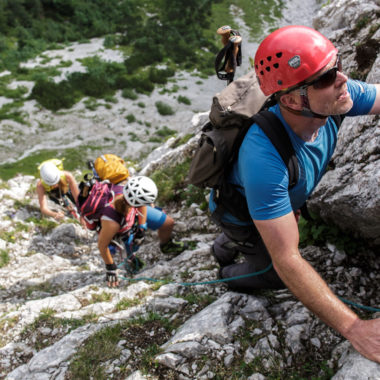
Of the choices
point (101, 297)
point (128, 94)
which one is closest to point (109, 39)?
point (128, 94)

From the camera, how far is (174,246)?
6.47 meters

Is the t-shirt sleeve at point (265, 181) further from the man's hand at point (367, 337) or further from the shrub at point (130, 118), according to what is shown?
the shrub at point (130, 118)

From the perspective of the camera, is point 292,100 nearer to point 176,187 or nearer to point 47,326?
Result: point 47,326

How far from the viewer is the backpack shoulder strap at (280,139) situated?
8.18ft

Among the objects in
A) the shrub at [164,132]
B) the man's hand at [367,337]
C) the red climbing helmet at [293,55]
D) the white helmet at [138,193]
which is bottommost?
the shrub at [164,132]

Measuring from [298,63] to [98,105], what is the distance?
18742 mm

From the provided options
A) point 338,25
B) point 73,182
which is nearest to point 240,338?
point 73,182

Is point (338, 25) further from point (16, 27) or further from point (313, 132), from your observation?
point (16, 27)

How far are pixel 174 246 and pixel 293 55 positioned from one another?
4.64 m

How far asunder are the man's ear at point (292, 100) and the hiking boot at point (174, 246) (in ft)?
14.1

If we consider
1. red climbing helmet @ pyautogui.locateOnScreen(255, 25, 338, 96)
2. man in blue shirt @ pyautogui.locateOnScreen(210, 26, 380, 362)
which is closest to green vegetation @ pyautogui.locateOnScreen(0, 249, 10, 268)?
man in blue shirt @ pyautogui.locateOnScreen(210, 26, 380, 362)

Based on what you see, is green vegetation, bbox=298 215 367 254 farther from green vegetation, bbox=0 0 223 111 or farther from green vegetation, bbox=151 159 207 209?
green vegetation, bbox=0 0 223 111

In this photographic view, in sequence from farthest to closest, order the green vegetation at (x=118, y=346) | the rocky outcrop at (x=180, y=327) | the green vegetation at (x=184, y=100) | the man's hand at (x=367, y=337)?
1. the green vegetation at (x=184, y=100)
2. the green vegetation at (x=118, y=346)
3. the rocky outcrop at (x=180, y=327)
4. the man's hand at (x=367, y=337)

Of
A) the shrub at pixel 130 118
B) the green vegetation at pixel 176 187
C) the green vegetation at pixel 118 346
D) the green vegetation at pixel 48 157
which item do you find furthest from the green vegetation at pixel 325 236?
→ the shrub at pixel 130 118
